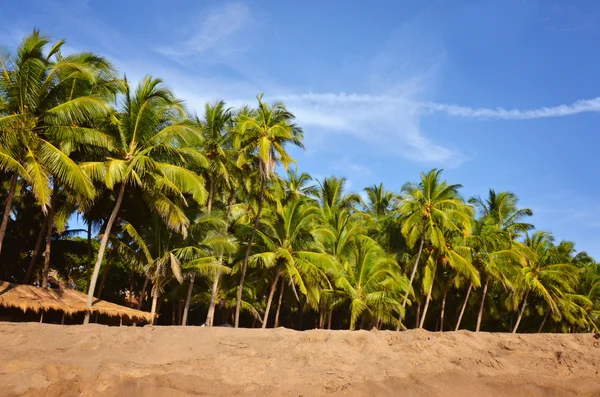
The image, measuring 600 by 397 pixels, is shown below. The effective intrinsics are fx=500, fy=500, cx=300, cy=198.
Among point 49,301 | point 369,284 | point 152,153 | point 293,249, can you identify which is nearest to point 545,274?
point 369,284

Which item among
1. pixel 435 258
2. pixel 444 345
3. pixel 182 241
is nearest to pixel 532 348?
pixel 444 345

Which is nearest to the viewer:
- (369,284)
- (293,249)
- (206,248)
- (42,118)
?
(42,118)

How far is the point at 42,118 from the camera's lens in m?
14.3

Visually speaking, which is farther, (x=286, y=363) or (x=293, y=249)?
(x=293, y=249)

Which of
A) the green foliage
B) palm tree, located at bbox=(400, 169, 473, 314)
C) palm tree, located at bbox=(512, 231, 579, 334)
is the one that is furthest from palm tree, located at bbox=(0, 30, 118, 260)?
palm tree, located at bbox=(512, 231, 579, 334)

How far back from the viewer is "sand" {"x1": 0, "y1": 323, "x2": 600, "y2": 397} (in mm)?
8656

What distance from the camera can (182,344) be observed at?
1019 cm

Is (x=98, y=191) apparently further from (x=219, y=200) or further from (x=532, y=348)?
(x=532, y=348)

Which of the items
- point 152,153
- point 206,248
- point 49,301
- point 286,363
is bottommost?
point 286,363

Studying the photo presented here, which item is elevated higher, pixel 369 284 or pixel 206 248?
pixel 206 248

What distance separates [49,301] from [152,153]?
18.2 ft

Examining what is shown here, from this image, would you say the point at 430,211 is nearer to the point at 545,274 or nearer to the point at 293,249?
the point at 293,249

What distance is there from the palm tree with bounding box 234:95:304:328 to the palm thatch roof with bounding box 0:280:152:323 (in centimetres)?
440

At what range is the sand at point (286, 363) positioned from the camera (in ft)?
28.4
